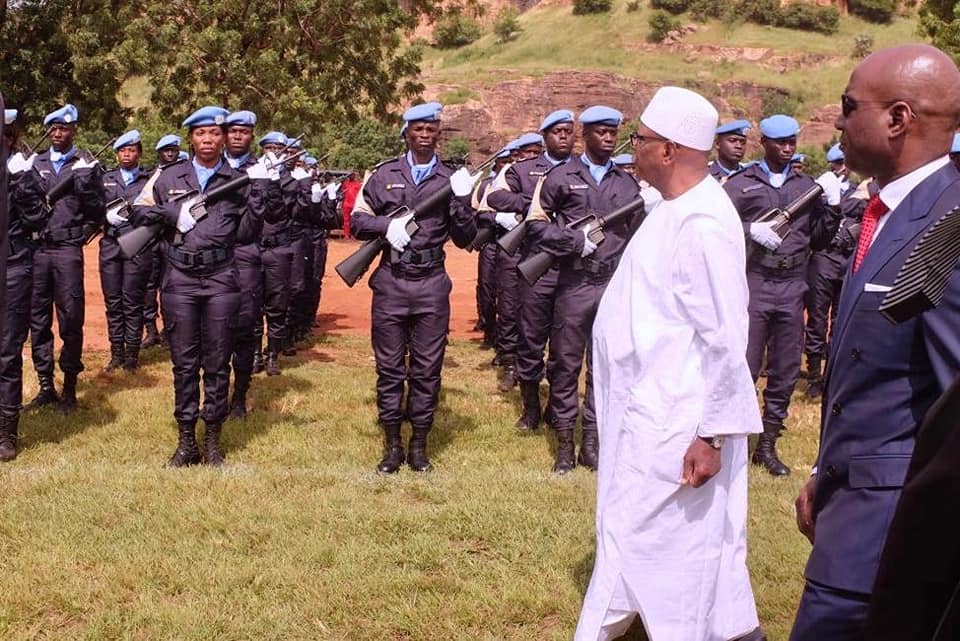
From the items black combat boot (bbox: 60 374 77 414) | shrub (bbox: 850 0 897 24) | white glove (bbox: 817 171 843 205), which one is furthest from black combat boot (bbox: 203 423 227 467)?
shrub (bbox: 850 0 897 24)

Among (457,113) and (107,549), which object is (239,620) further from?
(457,113)

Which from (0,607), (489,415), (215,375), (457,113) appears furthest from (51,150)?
(457,113)

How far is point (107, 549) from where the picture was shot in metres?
5.13

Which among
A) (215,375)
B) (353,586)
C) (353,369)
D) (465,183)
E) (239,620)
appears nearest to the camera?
(239,620)

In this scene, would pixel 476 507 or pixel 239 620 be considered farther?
pixel 476 507

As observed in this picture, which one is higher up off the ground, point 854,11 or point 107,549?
point 107,549

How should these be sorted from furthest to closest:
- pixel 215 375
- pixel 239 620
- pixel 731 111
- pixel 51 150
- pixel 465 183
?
pixel 731 111
pixel 51 150
pixel 215 375
pixel 465 183
pixel 239 620

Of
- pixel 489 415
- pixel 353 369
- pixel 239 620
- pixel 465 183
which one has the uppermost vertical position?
pixel 465 183

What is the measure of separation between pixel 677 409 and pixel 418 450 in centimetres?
382

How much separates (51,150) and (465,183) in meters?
4.25

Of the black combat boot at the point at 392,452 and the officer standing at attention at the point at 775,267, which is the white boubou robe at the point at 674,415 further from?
the officer standing at attention at the point at 775,267

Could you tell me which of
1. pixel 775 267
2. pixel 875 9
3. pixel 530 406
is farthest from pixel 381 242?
pixel 875 9

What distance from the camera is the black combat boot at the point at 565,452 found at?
717 centimetres

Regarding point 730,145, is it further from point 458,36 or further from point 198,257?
point 458,36
